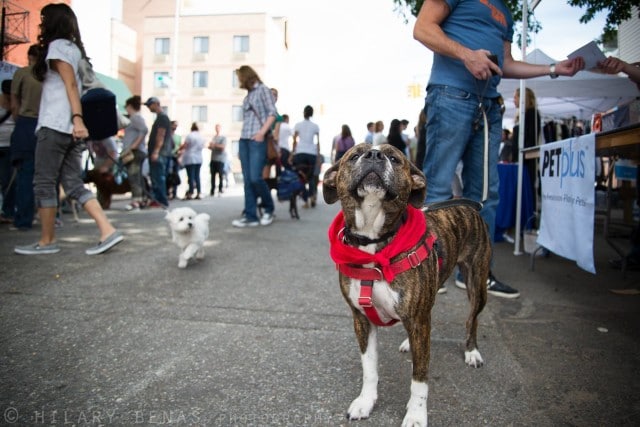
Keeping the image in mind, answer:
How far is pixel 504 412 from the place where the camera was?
Result: 1846 mm

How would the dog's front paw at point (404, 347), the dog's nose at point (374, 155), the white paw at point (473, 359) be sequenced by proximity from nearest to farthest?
the dog's nose at point (374, 155), the white paw at point (473, 359), the dog's front paw at point (404, 347)

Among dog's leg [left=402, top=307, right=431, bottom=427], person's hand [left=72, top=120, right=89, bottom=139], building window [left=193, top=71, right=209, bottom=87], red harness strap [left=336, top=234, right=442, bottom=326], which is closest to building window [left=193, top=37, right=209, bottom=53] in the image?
building window [left=193, top=71, right=209, bottom=87]

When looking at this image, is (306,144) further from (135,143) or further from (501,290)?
(501,290)

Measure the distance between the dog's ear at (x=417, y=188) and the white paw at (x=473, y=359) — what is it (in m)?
0.90

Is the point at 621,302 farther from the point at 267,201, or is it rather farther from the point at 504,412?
the point at 267,201

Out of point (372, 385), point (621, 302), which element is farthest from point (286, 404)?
point (621, 302)

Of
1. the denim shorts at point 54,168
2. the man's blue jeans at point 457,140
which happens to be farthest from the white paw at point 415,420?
the denim shorts at point 54,168

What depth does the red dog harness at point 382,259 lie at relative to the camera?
1.82 metres

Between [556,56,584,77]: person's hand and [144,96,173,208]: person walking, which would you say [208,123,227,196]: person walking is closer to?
[144,96,173,208]: person walking

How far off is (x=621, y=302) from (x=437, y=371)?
6.62ft

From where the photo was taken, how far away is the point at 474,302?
7.90 ft

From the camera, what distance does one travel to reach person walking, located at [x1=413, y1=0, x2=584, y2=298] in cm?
312

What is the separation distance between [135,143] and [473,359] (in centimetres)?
842

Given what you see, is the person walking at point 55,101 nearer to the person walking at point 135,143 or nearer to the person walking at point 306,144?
the person walking at point 135,143
